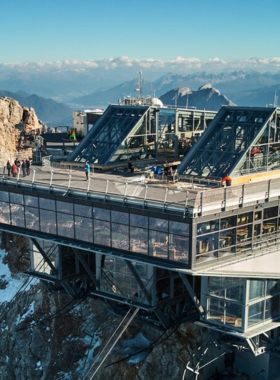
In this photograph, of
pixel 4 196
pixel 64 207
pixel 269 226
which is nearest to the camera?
pixel 269 226

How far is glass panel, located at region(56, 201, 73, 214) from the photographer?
1485 inches

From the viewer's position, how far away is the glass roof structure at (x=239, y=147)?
42.8m

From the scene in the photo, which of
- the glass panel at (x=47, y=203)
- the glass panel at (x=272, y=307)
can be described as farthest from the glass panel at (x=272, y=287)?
the glass panel at (x=47, y=203)

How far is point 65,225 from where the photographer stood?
126ft

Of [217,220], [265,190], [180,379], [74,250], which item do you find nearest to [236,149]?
[265,190]

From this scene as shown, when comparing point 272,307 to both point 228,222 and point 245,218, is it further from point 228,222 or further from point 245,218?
point 228,222

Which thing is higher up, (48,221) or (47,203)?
(47,203)

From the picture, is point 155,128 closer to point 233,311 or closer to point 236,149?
point 236,149

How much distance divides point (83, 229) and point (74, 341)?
66.7 ft

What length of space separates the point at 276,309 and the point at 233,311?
13.0ft

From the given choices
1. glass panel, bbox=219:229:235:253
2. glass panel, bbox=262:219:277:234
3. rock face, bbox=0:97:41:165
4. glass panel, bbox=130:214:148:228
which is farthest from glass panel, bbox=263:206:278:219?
rock face, bbox=0:97:41:165

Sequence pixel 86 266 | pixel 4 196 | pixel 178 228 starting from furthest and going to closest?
pixel 4 196
pixel 86 266
pixel 178 228

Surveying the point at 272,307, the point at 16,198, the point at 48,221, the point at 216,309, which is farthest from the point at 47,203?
the point at 272,307

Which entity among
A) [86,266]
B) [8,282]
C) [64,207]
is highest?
[64,207]
